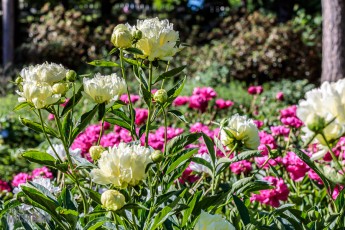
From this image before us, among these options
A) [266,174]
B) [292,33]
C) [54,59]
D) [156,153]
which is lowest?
[54,59]

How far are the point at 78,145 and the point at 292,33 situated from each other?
7689 mm

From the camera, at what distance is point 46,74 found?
4.90 ft

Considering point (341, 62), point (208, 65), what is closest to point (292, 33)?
point (208, 65)

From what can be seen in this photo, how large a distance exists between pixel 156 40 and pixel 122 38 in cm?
11

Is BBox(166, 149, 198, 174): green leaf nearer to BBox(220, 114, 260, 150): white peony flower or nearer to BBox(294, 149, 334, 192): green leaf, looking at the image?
BBox(220, 114, 260, 150): white peony flower

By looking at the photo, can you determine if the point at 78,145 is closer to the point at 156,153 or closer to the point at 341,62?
the point at 156,153

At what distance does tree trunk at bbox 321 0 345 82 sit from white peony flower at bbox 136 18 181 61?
5.81 meters

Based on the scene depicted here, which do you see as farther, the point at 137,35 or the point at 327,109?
the point at 137,35

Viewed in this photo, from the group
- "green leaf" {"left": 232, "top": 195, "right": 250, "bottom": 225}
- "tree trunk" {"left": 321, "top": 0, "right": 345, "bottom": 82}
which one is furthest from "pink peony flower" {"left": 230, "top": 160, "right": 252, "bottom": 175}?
"tree trunk" {"left": 321, "top": 0, "right": 345, "bottom": 82}

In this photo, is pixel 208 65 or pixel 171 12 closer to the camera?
pixel 208 65

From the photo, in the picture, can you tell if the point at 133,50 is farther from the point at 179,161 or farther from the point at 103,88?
the point at 179,161

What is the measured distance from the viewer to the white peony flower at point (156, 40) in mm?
1567

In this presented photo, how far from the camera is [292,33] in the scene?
→ 10133mm

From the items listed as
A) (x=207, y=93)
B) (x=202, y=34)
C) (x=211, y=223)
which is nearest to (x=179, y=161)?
(x=211, y=223)
